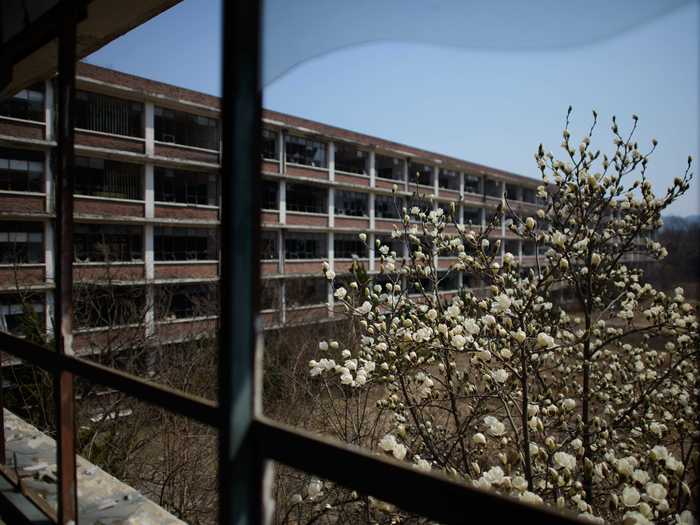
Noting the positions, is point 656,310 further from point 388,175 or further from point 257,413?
point 388,175

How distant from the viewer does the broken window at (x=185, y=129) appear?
52.8ft

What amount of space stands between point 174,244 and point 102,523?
15181 millimetres

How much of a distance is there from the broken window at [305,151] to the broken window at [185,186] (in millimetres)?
3258

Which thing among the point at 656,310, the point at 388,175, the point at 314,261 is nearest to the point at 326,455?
the point at 656,310

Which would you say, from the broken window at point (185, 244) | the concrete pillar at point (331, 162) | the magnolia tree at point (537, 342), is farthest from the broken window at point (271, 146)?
the magnolia tree at point (537, 342)

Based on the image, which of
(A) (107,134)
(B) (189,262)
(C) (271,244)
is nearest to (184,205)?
(B) (189,262)

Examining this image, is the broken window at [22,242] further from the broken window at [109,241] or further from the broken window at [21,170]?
the broken window at [21,170]

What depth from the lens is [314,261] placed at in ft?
63.9

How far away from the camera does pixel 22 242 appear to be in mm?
13312

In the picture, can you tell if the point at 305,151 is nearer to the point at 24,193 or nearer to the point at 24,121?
the point at 24,121

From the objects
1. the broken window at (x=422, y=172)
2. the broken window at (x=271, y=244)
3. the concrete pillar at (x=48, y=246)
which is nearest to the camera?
the concrete pillar at (x=48, y=246)

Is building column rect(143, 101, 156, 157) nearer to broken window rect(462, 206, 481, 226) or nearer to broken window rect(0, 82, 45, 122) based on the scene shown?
broken window rect(0, 82, 45, 122)

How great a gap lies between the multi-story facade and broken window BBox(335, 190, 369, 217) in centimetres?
6

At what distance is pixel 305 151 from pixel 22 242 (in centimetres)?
1037
